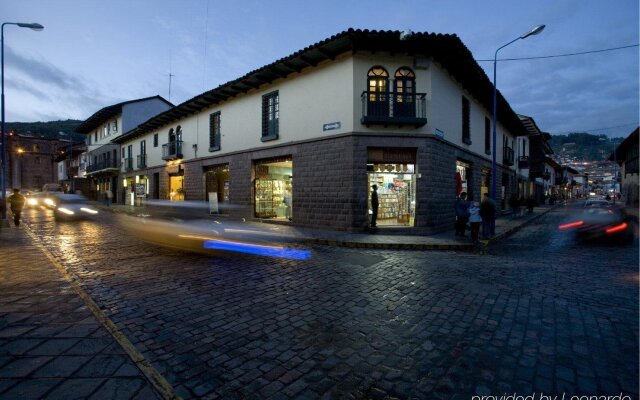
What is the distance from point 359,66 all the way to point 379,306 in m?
10.2

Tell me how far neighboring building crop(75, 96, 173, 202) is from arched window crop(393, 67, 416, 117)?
26445 mm

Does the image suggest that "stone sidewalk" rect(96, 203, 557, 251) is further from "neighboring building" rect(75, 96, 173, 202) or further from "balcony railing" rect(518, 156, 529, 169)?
"neighboring building" rect(75, 96, 173, 202)

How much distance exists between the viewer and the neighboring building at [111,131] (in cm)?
3075

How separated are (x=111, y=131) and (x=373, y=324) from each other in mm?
38623

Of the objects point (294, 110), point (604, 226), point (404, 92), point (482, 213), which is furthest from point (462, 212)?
point (294, 110)

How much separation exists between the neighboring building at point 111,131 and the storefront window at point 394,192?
25791 mm

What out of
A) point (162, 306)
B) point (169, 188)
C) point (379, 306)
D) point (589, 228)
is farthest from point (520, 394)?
point (169, 188)

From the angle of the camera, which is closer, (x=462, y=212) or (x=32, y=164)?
(x=462, y=212)

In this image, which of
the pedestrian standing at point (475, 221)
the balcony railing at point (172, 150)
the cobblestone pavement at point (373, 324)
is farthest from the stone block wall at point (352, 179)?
the balcony railing at point (172, 150)

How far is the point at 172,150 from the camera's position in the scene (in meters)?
22.5

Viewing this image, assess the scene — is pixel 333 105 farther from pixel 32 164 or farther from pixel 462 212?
pixel 32 164

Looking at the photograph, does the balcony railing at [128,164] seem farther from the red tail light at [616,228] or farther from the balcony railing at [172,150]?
the red tail light at [616,228]

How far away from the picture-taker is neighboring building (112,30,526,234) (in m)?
12.2

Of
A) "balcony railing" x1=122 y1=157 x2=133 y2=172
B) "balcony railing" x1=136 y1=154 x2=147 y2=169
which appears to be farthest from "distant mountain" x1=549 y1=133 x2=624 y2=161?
"balcony railing" x1=122 y1=157 x2=133 y2=172
